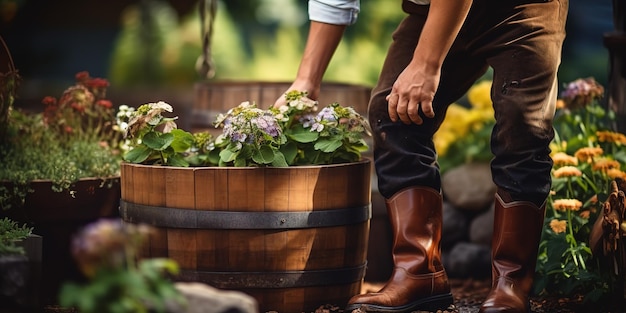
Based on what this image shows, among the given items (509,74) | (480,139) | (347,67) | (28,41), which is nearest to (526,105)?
(509,74)

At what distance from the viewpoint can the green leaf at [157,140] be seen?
114 inches

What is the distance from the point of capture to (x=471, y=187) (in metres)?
4.26

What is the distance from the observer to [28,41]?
32.2 feet

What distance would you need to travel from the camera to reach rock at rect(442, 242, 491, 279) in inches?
160

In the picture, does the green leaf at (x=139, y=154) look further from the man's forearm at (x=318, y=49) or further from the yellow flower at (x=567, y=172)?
the yellow flower at (x=567, y=172)

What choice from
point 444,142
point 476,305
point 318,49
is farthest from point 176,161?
point 444,142

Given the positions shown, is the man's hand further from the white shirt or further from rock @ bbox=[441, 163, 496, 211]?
rock @ bbox=[441, 163, 496, 211]

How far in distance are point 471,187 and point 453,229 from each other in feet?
0.70

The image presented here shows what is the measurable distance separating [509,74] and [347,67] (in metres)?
5.29

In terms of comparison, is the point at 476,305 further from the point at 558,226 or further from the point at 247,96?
the point at 247,96

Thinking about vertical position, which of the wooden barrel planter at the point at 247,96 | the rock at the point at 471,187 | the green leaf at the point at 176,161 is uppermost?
the wooden barrel planter at the point at 247,96

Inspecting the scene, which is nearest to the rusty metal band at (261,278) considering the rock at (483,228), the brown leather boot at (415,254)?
the brown leather boot at (415,254)

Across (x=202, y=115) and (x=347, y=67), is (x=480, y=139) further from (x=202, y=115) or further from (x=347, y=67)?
(x=347, y=67)

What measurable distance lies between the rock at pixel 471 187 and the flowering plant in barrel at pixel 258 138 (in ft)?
4.27
